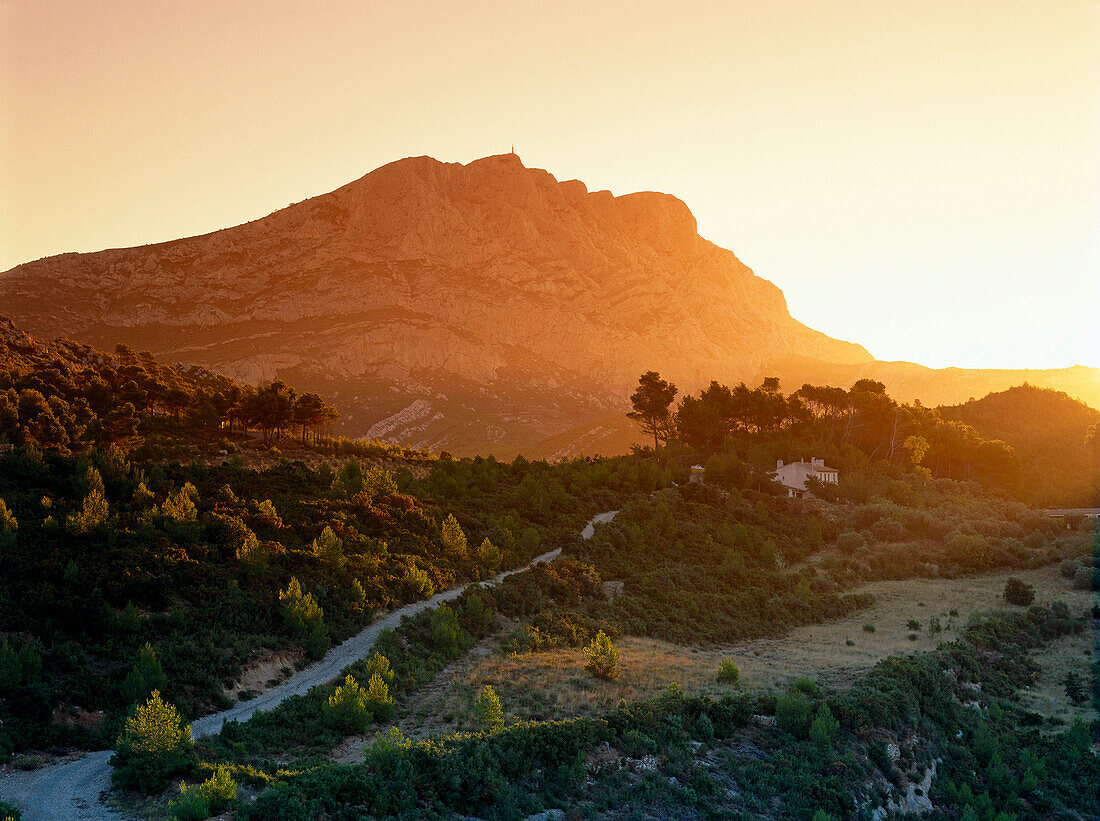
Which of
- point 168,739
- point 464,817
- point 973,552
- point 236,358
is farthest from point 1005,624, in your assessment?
point 236,358

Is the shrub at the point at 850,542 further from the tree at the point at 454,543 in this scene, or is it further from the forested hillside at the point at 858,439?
the tree at the point at 454,543

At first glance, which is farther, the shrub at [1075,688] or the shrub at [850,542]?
the shrub at [850,542]

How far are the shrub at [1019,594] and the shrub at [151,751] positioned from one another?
176 feet

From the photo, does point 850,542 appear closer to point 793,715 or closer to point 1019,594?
point 1019,594

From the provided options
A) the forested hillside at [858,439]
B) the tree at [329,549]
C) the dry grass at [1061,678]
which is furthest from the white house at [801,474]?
the tree at [329,549]

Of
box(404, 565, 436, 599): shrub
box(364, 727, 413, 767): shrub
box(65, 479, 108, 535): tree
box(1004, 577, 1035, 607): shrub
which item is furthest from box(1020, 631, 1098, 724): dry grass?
box(65, 479, 108, 535): tree

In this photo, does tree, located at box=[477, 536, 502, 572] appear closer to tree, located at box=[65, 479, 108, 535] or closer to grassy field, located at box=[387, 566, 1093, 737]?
grassy field, located at box=[387, 566, 1093, 737]

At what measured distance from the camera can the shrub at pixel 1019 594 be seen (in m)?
52.7

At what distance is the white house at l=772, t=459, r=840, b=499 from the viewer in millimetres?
86125

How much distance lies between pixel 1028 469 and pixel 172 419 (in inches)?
4134

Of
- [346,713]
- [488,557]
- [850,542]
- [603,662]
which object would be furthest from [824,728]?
[850,542]

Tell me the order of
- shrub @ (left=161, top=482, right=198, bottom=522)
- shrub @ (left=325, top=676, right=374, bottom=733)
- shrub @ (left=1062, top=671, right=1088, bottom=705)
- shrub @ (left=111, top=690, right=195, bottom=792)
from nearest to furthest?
1. shrub @ (left=111, top=690, right=195, bottom=792)
2. shrub @ (left=325, top=676, right=374, bottom=733)
3. shrub @ (left=161, top=482, right=198, bottom=522)
4. shrub @ (left=1062, top=671, right=1088, bottom=705)

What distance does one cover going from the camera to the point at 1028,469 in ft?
338

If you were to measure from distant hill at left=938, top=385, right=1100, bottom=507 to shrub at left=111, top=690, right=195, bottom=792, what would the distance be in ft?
333
